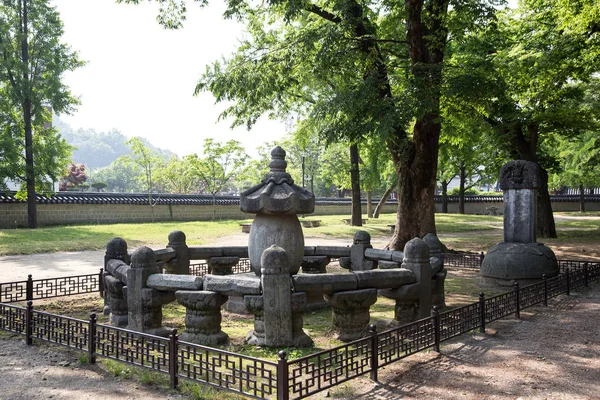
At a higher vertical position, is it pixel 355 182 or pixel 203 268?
pixel 355 182

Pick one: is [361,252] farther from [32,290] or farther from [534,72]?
[534,72]

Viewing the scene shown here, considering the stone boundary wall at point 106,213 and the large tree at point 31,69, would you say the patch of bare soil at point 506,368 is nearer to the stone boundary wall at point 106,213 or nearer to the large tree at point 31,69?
the large tree at point 31,69

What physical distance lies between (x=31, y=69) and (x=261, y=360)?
2968 cm

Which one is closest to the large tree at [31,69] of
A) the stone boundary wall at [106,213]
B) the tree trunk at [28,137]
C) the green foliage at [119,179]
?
the tree trunk at [28,137]

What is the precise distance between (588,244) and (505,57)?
10466 millimetres

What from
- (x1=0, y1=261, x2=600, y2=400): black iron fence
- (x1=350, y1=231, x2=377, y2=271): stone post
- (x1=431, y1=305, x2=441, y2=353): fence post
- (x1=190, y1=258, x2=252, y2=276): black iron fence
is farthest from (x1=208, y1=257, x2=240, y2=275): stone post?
(x1=431, y1=305, x2=441, y2=353): fence post

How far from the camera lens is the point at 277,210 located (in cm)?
866

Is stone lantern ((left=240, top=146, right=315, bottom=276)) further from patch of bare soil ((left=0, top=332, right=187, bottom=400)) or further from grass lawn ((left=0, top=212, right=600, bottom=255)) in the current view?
grass lawn ((left=0, top=212, right=600, bottom=255))

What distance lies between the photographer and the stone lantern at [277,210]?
28.4 feet

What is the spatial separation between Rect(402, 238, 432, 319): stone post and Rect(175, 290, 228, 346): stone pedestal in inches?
145

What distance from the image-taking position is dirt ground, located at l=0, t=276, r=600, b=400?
6152 mm

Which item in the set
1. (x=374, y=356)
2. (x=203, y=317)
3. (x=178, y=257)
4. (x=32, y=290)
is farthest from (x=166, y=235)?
(x=374, y=356)

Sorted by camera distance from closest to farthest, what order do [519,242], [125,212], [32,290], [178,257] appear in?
1. [32,290]
2. [178,257]
3. [519,242]
4. [125,212]

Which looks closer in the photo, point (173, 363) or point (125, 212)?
point (173, 363)
